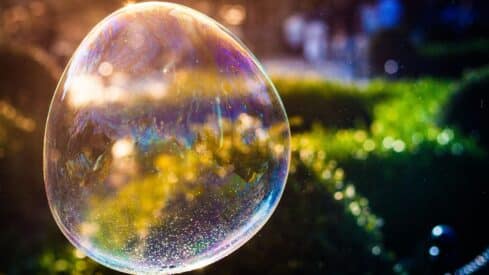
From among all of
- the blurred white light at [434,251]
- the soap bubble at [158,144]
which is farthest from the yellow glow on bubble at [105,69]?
the blurred white light at [434,251]

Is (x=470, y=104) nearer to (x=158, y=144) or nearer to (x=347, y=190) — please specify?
(x=347, y=190)

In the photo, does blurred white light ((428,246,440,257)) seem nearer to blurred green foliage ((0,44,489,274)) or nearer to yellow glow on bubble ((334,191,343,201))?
blurred green foliage ((0,44,489,274))

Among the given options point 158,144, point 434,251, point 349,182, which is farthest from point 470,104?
point 158,144

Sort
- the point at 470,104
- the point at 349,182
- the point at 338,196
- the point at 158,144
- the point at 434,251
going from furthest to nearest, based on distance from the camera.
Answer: the point at 470,104 → the point at 349,182 → the point at 434,251 → the point at 338,196 → the point at 158,144

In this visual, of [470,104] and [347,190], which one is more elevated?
[347,190]

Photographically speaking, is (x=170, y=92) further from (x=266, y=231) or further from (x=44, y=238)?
(x=44, y=238)

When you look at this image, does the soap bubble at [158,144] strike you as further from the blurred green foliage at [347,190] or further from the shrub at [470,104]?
the shrub at [470,104]
